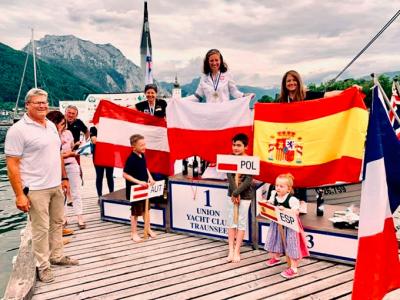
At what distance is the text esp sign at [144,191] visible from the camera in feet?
17.5

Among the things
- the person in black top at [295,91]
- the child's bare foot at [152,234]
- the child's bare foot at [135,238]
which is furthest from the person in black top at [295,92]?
the child's bare foot at [135,238]

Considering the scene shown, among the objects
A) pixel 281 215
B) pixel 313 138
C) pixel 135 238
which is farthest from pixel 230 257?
pixel 313 138

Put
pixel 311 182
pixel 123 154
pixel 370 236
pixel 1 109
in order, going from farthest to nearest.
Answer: pixel 1 109 < pixel 123 154 < pixel 311 182 < pixel 370 236

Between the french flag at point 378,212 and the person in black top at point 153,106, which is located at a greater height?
the person in black top at point 153,106

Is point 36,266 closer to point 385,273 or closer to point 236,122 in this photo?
point 236,122

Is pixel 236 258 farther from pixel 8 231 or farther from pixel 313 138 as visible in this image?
pixel 8 231

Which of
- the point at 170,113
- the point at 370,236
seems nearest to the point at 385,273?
the point at 370,236

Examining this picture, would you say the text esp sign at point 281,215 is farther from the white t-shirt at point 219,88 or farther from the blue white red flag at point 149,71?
the blue white red flag at point 149,71

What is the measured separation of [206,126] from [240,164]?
3.90 ft

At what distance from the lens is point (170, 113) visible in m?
5.85

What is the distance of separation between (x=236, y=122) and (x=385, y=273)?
10.4ft

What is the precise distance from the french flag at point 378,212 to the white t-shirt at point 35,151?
329 centimetres

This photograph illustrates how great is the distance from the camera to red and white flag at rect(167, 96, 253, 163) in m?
5.42

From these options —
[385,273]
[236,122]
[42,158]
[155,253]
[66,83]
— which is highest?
[66,83]
